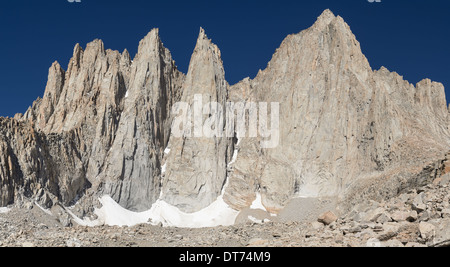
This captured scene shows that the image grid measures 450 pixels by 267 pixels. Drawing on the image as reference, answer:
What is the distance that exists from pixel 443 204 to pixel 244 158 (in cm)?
6602

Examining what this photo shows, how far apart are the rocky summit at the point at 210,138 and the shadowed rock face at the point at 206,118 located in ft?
0.71

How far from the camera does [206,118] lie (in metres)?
88.9

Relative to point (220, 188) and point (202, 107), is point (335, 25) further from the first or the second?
point (220, 188)

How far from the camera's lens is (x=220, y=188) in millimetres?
84250

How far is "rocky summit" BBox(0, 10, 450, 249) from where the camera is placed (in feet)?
205

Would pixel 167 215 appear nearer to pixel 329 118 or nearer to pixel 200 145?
pixel 200 145

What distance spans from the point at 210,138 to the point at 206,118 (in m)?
3.95

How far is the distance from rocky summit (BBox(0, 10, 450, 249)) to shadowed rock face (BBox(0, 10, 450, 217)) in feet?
0.71

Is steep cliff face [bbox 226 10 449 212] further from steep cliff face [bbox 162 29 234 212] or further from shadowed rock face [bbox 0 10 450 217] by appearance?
steep cliff face [bbox 162 29 234 212]

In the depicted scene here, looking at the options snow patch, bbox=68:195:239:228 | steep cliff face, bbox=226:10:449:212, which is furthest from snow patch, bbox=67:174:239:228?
steep cliff face, bbox=226:10:449:212

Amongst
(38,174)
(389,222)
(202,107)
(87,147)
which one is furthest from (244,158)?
(389,222)

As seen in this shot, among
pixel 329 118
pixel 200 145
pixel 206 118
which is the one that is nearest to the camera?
pixel 329 118

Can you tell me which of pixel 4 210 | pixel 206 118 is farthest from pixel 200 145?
pixel 4 210
